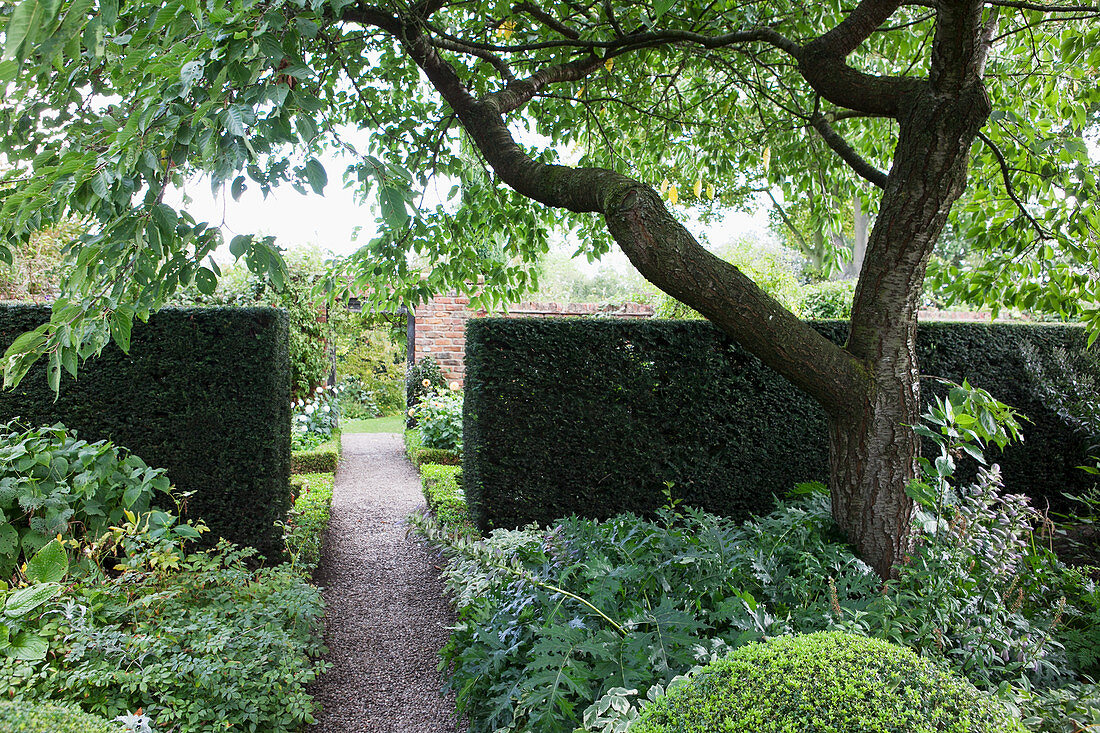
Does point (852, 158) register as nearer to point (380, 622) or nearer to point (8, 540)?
point (380, 622)

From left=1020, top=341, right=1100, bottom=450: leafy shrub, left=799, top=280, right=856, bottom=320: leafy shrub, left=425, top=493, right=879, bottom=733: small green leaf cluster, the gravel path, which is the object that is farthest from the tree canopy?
left=799, top=280, right=856, bottom=320: leafy shrub

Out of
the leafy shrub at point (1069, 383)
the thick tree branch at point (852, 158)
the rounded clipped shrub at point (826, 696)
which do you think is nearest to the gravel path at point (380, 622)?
the rounded clipped shrub at point (826, 696)

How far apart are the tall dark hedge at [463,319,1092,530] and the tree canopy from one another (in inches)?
30.2

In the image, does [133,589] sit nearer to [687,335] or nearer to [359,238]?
[359,238]

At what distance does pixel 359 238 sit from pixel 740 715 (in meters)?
4.65

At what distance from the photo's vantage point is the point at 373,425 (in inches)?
564

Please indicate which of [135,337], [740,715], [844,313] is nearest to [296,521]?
[135,337]

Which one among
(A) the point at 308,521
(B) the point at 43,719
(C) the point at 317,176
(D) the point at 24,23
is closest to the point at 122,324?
(C) the point at 317,176

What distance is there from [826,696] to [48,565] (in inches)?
109

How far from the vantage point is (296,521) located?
17.2ft

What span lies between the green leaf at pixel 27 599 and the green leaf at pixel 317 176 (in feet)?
5.58

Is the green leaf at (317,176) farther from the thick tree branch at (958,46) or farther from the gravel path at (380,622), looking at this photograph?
the thick tree branch at (958,46)

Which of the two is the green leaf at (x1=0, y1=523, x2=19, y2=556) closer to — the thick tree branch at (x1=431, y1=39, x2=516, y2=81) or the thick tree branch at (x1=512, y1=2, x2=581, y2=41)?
the thick tree branch at (x1=431, y1=39, x2=516, y2=81)

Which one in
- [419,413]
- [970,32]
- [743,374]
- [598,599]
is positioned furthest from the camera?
[419,413]
